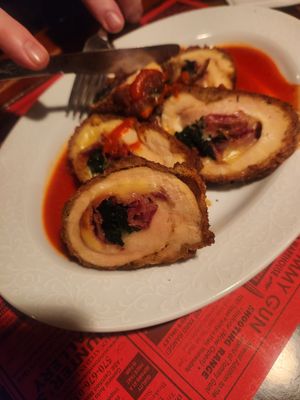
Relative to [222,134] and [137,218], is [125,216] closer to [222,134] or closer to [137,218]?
[137,218]

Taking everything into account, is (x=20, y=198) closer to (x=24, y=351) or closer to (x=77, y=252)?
(x=77, y=252)

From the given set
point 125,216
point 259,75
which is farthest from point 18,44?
point 259,75

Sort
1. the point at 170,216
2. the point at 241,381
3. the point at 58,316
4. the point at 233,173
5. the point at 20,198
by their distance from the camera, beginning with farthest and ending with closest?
the point at 20,198
the point at 233,173
the point at 170,216
the point at 58,316
the point at 241,381

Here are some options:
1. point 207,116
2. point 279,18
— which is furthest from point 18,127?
point 279,18

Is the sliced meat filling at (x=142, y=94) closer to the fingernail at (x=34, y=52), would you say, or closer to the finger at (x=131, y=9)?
the fingernail at (x=34, y=52)

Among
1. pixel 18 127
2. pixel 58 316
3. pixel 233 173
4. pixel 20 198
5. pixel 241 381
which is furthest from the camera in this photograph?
pixel 18 127

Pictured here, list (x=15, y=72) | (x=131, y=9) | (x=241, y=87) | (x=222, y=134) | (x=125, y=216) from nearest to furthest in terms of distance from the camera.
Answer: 1. (x=125, y=216)
2. (x=222, y=134)
3. (x=15, y=72)
4. (x=241, y=87)
5. (x=131, y=9)
